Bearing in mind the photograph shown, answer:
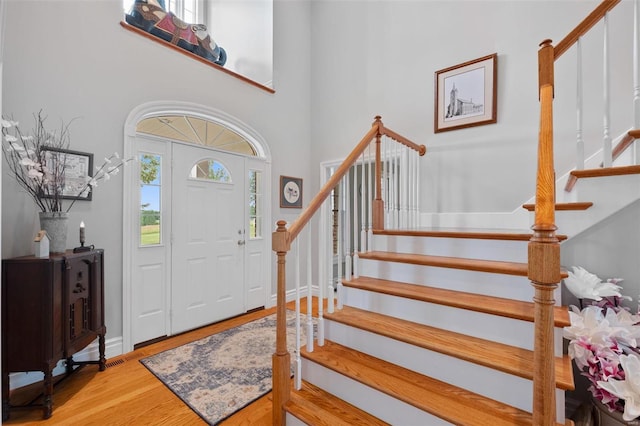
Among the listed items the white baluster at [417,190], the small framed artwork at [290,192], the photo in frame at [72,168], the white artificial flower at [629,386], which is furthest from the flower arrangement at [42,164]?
the white artificial flower at [629,386]

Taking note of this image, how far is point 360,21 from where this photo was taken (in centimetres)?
390

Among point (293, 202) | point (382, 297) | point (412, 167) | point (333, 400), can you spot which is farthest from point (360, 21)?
point (333, 400)

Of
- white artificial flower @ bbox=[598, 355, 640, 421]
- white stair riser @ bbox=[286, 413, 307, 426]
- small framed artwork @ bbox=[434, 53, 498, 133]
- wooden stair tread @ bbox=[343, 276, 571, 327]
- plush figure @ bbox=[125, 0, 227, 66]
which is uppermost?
plush figure @ bbox=[125, 0, 227, 66]

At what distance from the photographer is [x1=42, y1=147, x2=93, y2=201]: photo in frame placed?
7.29ft

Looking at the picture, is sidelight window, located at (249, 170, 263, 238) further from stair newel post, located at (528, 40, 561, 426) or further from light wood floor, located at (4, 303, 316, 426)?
stair newel post, located at (528, 40, 561, 426)

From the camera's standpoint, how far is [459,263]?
1861mm

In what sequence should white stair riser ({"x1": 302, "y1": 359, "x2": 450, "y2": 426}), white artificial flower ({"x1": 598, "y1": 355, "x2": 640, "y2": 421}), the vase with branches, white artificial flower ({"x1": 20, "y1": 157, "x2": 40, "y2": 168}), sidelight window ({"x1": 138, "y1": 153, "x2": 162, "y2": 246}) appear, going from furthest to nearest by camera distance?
sidelight window ({"x1": 138, "y1": 153, "x2": 162, "y2": 246}), the vase with branches, white artificial flower ({"x1": 20, "y1": 157, "x2": 40, "y2": 168}), white stair riser ({"x1": 302, "y1": 359, "x2": 450, "y2": 426}), white artificial flower ({"x1": 598, "y1": 355, "x2": 640, "y2": 421})

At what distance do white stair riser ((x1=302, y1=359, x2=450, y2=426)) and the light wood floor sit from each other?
1.31 feet

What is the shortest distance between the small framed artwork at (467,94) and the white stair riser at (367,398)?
2788 millimetres

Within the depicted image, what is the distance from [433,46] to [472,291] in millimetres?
2881

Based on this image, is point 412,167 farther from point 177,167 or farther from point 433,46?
point 177,167

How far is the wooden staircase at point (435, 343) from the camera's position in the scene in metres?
1.31

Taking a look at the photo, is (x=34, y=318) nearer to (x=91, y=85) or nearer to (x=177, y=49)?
(x=91, y=85)

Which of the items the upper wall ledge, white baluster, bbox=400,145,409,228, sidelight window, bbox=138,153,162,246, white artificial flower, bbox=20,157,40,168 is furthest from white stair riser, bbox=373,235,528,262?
the upper wall ledge
